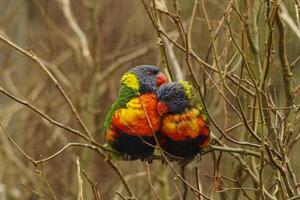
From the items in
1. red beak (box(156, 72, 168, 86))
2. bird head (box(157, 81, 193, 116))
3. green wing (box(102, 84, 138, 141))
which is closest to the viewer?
bird head (box(157, 81, 193, 116))

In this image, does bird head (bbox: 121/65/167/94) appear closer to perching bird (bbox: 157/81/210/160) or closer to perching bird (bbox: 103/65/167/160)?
perching bird (bbox: 103/65/167/160)

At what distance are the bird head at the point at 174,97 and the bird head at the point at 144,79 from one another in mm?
199

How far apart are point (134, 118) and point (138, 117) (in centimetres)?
3

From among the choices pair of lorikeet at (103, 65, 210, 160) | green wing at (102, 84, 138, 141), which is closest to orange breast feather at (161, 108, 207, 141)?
pair of lorikeet at (103, 65, 210, 160)

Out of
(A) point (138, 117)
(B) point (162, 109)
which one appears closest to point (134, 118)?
(A) point (138, 117)

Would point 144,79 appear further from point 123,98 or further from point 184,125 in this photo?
point 184,125

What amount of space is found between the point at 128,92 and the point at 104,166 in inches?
179

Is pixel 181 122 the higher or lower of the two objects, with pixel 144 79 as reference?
lower

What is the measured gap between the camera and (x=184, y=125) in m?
2.88

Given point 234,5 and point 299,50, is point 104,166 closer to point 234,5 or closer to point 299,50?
point 299,50

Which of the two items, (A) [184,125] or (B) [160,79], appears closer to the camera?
(A) [184,125]

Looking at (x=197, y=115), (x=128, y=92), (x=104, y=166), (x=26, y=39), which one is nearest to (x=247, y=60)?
(x=197, y=115)

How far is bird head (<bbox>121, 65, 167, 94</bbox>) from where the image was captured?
311 centimetres

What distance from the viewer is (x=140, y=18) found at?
23.2 ft
